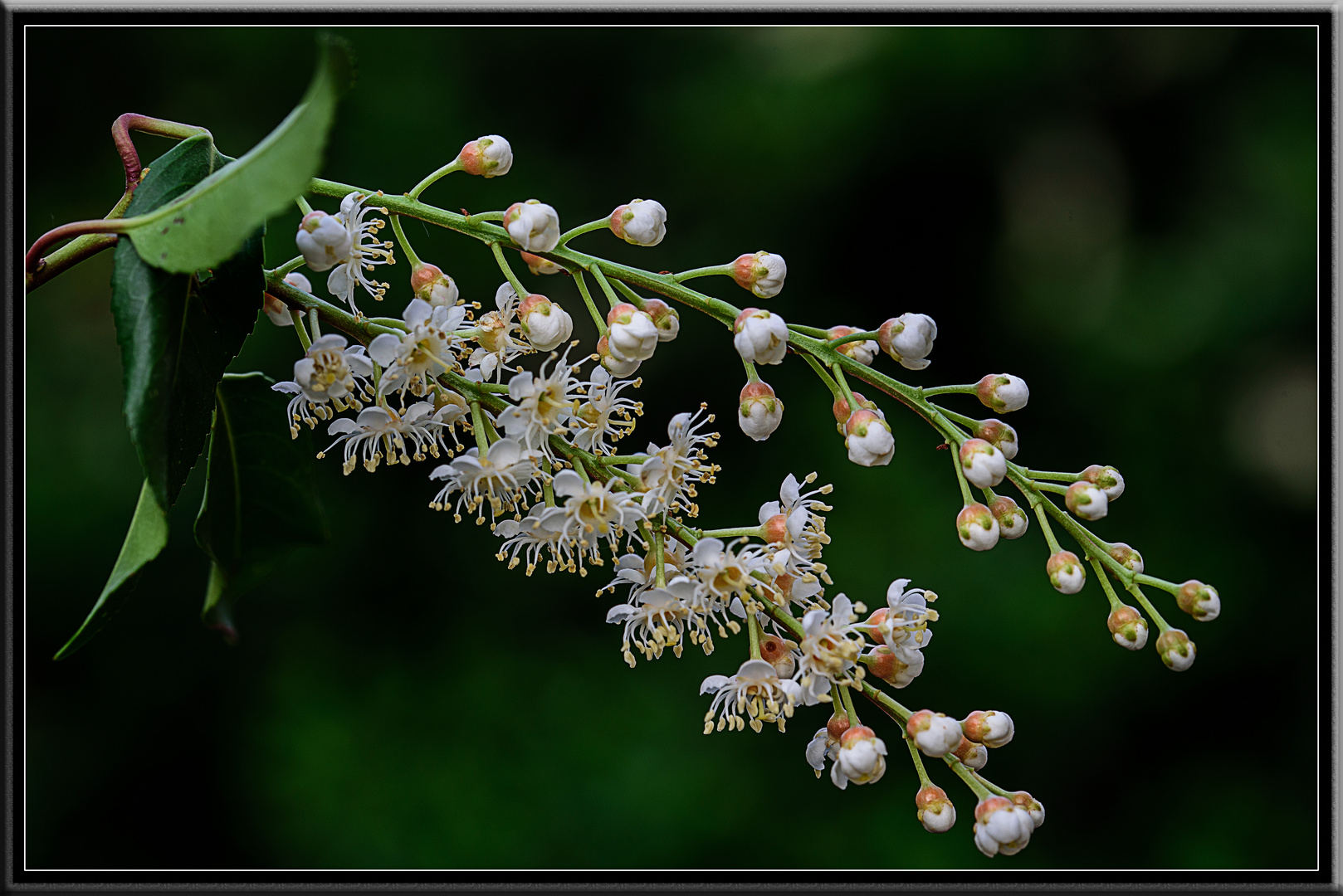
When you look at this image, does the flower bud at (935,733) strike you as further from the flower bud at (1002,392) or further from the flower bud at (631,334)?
the flower bud at (631,334)

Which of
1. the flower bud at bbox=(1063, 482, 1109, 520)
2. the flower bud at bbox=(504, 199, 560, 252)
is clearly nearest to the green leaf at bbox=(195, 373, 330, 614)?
the flower bud at bbox=(504, 199, 560, 252)

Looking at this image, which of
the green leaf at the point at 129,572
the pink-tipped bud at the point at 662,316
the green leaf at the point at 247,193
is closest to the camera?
the green leaf at the point at 247,193

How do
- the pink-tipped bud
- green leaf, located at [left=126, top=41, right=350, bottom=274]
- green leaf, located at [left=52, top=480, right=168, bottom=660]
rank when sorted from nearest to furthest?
green leaf, located at [left=126, top=41, right=350, bottom=274]
green leaf, located at [left=52, top=480, right=168, bottom=660]
the pink-tipped bud

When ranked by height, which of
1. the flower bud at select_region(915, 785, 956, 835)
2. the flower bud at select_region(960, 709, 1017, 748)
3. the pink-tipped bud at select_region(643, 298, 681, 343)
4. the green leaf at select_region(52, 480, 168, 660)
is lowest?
the flower bud at select_region(915, 785, 956, 835)

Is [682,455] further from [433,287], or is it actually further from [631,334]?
[433,287]

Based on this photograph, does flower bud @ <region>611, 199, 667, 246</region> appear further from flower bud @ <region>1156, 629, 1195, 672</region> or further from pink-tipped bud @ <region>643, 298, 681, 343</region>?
flower bud @ <region>1156, 629, 1195, 672</region>

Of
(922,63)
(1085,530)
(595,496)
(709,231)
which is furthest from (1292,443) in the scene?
(595,496)

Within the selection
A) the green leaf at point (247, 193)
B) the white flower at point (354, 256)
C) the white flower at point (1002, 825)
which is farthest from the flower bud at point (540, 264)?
the white flower at point (1002, 825)
